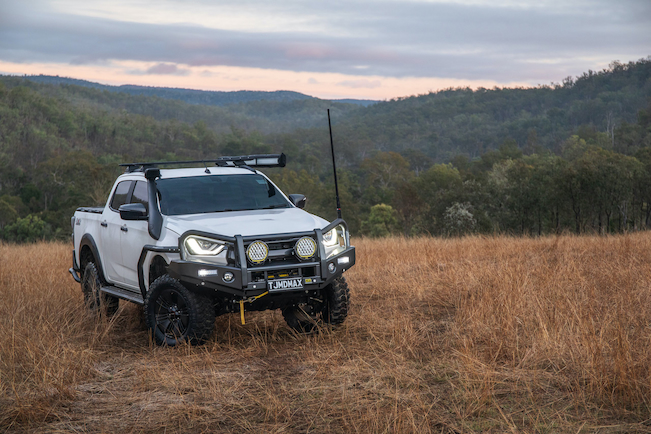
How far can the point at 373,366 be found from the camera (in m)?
5.30

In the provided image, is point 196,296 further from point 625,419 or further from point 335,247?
point 625,419

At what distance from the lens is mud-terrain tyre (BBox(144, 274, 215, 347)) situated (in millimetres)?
5961

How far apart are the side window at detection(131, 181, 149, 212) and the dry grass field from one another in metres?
1.35

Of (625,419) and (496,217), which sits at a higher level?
(625,419)

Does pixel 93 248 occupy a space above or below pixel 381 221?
above

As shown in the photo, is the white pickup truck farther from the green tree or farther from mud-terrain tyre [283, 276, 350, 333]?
the green tree

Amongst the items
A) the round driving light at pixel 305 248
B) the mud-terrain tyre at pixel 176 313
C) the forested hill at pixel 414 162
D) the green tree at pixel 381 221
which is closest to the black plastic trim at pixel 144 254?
the mud-terrain tyre at pixel 176 313

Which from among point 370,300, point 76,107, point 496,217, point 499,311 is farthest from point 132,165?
point 76,107

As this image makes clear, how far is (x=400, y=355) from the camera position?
5.47 metres

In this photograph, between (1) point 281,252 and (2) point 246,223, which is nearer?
(1) point 281,252

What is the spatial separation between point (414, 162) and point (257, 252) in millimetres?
135610

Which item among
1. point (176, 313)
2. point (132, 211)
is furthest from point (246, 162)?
point (176, 313)

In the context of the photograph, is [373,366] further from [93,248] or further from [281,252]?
[93,248]

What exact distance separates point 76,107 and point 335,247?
163m
